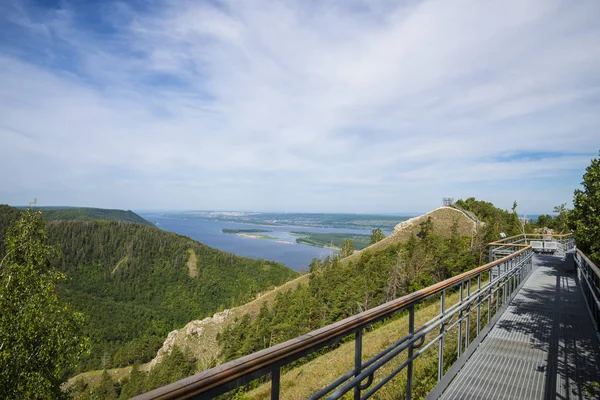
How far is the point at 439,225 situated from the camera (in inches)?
2028

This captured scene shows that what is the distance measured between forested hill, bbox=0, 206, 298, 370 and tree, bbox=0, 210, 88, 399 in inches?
3196

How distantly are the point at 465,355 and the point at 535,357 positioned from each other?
1033mm

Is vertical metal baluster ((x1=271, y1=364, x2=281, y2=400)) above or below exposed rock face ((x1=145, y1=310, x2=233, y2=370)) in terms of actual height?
above

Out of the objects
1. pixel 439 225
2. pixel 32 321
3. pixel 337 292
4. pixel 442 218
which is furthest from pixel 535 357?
pixel 442 218

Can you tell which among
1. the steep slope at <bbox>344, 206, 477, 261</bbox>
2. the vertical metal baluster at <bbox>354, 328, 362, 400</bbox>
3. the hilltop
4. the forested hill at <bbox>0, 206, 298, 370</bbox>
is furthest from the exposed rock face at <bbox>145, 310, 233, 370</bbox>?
the vertical metal baluster at <bbox>354, 328, 362, 400</bbox>

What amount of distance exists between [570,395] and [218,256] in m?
151

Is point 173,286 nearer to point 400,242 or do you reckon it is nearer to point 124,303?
point 124,303

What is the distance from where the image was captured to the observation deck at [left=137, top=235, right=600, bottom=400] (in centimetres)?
133

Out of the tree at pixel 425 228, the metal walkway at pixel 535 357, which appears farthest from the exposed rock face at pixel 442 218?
the metal walkway at pixel 535 357

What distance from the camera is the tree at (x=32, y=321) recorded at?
904 cm

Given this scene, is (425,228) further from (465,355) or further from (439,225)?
(465,355)

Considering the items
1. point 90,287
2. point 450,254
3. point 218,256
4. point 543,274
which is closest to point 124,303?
point 90,287

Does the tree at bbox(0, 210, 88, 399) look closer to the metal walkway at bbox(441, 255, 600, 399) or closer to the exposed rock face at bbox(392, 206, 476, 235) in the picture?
the metal walkway at bbox(441, 255, 600, 399)

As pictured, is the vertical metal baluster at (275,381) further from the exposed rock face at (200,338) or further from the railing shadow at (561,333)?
the exposed rock face at (200,338)
